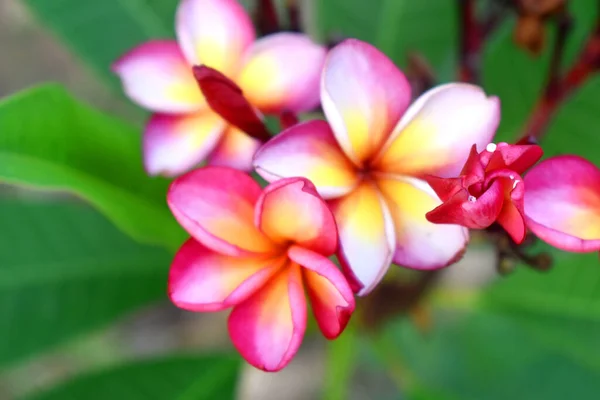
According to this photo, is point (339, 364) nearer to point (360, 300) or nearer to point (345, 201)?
point (360, 300)

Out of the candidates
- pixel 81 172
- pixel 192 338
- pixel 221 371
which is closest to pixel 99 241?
pixel 221 371

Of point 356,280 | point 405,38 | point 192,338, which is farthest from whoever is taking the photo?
point 192,338

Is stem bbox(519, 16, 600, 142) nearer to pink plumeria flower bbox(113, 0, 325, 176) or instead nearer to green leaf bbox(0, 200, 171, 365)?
pink plumeria flower bbox(113, 0, 325, 176)

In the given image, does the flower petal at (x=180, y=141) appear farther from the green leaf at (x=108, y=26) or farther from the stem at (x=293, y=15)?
the green leaf at (x=108, y=26)

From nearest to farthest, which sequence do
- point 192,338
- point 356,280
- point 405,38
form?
1. point 356,280
2. point 405,38
3. point 192,338

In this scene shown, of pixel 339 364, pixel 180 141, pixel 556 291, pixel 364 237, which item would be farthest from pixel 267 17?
pixel 556 291

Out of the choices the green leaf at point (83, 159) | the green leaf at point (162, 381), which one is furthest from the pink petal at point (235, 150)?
the green leaf at point (162, 381)

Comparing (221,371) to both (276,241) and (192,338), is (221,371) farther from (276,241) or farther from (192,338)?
(192,338)

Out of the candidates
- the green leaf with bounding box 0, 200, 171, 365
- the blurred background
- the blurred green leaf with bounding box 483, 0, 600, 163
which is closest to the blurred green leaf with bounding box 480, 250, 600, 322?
the blurred background
